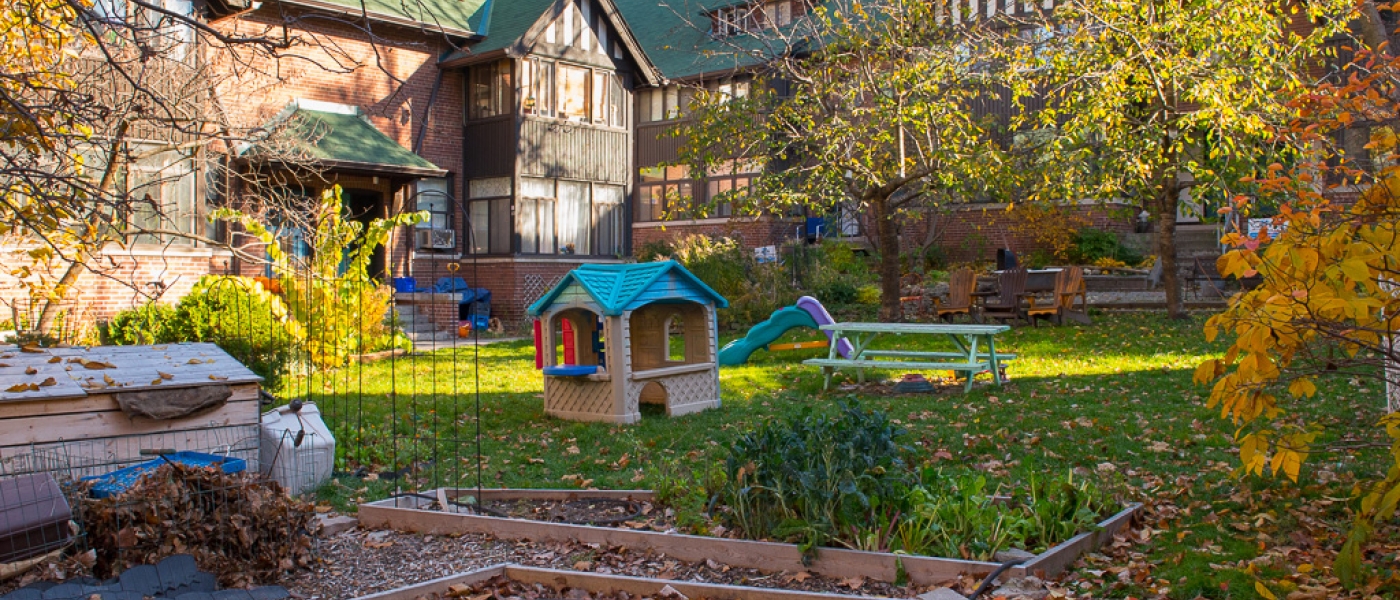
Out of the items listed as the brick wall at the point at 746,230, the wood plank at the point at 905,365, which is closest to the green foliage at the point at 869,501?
the wood plank at the point at 905,365

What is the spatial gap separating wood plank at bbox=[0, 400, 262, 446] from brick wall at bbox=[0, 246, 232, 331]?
8.63 m

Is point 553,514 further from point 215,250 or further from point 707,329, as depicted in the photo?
point 215,250

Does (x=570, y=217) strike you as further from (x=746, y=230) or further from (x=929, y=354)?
(x=929, y=354)

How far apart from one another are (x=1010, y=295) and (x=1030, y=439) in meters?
10.1

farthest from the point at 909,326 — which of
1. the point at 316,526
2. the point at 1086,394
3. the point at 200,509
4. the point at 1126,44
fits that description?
the point at 200,509

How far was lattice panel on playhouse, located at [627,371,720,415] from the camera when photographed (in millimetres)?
10172

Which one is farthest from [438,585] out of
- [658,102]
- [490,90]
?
[658,102]

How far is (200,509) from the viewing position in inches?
199

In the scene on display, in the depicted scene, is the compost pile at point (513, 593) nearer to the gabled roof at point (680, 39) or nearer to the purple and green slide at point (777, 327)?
the purple and green slide at point (777, 327)

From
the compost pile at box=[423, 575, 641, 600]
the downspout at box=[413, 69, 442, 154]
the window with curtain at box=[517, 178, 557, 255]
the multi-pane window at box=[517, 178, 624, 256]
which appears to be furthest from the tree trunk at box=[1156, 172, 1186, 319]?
the downspout at box=[413, 69, 442, 154]

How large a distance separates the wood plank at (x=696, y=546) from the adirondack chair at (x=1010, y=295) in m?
13.2

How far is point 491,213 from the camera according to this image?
2398 cm

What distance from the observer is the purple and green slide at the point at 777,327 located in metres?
14.7

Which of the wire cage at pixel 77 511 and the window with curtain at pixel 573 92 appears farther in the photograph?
the window with curtain at pixel 573 92
